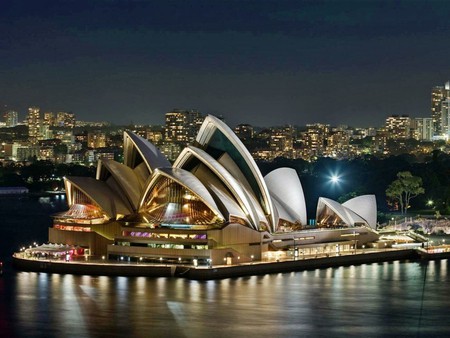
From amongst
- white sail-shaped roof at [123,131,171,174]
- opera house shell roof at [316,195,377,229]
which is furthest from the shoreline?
white sail-shaped roof at [123,131,171,174]

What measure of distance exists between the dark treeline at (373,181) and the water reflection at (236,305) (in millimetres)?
25178

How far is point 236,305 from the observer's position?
3278 centimetres

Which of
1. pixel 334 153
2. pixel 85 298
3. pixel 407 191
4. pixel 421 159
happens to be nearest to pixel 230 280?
pixel 85 298

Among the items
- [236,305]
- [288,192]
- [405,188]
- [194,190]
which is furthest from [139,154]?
[405,188]

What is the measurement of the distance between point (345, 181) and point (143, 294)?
5239 cm

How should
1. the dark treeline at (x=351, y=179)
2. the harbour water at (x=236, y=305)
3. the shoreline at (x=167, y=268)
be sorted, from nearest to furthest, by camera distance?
the harbour water at (x=236, y=305), the shoreline at (x=167, y=268), the dark treeline at (x=351, y=179)

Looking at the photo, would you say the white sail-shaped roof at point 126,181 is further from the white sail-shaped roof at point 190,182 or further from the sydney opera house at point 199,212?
the white sail-shaped roof at point 190,182

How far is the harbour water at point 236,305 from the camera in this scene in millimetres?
29250

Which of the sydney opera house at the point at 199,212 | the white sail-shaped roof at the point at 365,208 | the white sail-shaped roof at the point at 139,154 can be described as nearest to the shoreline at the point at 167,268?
the sydney opera house at the point at 199,212

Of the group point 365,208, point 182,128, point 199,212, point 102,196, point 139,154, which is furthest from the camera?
point 182,128

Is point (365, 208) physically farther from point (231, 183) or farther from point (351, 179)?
point (351, 179)

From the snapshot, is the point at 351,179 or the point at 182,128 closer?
the point at 351,179

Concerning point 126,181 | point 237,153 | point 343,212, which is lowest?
point 343,212

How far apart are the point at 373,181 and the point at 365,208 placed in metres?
30.6
